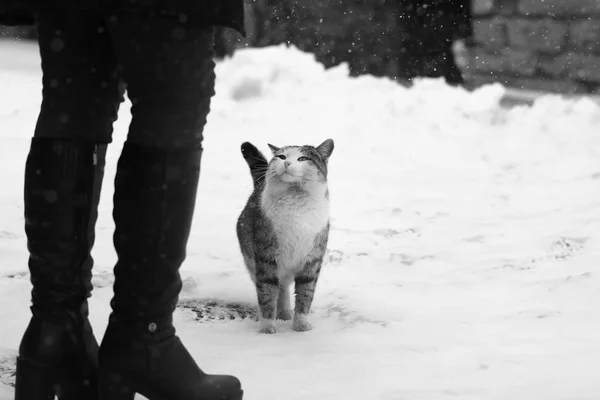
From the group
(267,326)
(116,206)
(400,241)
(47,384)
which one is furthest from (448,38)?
(47,384)

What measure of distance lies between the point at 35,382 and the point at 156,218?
1.31ft

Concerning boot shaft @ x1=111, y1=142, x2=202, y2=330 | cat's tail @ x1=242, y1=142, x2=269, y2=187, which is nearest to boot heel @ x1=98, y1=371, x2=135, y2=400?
boot shaft @ x1=111, y1=142, x2=202, y2=330

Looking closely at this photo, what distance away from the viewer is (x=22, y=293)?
2543mm

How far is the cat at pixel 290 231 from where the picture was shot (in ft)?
7.81

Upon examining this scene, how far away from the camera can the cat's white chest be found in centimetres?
237

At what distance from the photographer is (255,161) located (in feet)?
8.59

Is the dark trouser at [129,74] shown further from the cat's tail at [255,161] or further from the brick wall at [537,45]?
the brick wall at [537,45]

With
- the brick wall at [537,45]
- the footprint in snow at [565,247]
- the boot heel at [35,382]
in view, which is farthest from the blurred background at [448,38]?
the boot heel at [35,382]

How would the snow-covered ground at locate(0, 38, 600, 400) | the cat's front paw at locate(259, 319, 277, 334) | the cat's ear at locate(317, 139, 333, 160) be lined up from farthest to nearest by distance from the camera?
the cat's ear at locate(317, 139, 333, 160) < the cat's front paw at locate(259, 319, 277, 334) < the snow-covered ground at locate(0, 38, 600, 400)

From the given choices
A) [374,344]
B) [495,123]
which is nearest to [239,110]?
[495,123]

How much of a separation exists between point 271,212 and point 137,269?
0.91 meters

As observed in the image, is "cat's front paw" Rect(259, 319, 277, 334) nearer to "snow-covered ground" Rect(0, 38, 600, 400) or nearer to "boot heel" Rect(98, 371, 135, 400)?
"snow-covered ground" Rect(0, 38, 600, 400)

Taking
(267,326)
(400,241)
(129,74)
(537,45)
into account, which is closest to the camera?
(129,74)

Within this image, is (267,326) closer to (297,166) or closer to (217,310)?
(217,310)
